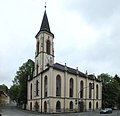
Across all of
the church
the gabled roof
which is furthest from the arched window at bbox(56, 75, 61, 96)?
the gabled roof

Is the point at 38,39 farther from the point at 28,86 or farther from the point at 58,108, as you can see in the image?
the point at 58,108

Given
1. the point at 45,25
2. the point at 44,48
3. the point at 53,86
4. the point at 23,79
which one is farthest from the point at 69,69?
the point at 23,79

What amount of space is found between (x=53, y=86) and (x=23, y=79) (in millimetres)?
24445

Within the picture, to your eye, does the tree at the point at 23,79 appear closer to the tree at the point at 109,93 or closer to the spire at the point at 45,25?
the spire at the point at 45,25

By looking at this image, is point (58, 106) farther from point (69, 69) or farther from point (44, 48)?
point (44, 48)

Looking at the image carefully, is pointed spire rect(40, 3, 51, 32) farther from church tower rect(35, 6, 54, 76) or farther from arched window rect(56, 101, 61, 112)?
arched window rect(56, 101, 61, 112)

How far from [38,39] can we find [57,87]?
16981 mm

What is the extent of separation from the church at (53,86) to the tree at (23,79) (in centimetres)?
480

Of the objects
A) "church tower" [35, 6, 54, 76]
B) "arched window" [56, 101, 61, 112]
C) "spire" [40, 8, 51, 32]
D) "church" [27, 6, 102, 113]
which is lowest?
"arched window" [56, 101, 61, 112]

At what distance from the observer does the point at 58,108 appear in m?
62.9

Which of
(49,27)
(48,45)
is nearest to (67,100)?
(48,45)

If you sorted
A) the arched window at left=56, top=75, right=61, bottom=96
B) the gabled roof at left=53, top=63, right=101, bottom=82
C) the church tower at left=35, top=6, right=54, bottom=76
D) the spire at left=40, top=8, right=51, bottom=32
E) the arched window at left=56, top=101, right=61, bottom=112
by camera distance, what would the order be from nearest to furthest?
the arched window at left=56, top=101, right=61, bottom=112 < the arched window at left=56, top=75, right=61, bottom=96 < the gabled roof at left=53, top=63, right=101, bottom=82 < the church tower at left=35, top=6, right=54, bottom=76 < the spire at left=40, top=8, right=51, bottom=32

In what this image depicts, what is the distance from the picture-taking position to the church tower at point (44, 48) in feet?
232

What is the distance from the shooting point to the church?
62278 mm
